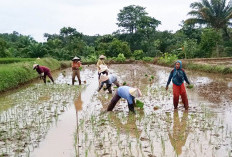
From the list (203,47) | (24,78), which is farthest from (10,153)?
(203,47)

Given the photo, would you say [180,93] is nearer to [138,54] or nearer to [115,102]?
[115,102]

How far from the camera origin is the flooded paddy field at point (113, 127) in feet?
14.7

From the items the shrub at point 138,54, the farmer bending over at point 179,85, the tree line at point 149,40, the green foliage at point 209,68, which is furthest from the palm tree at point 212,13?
the farmer bending over at point 179,85

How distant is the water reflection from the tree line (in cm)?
1670

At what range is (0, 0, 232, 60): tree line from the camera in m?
23.8

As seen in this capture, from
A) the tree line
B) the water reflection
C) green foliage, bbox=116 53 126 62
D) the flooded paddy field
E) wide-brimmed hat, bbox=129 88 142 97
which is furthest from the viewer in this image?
green foliage, bbox=116 53 126 62

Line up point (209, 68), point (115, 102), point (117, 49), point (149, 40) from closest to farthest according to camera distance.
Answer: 1. point (115, 102)
2. point (209, 68)
3. point (117, 49)
4. point (149, 40)

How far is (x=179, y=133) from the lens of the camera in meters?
5.21

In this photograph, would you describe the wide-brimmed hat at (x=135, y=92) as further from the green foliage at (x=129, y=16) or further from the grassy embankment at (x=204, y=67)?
the green foliage at (x=129, y=16)

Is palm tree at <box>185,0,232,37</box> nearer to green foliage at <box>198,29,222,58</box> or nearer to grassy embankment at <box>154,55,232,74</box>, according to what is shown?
green foliage at <box>198,29,222,58</box>

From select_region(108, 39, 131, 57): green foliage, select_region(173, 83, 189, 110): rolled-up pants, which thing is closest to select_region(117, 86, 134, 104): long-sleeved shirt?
select_region(173, 83, 189, 110): rolled-up pants

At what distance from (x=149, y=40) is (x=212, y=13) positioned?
27.0 ft

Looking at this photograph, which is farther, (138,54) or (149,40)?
(149,40)

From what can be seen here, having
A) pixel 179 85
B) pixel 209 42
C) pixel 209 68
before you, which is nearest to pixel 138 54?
pixel 209 42
